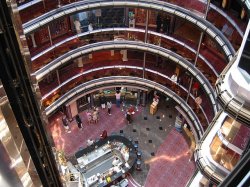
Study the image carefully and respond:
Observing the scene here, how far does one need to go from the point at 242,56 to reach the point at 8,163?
27.9 ft

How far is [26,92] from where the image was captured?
266 inches

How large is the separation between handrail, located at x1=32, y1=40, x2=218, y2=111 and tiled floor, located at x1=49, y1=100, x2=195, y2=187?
21.1 ft

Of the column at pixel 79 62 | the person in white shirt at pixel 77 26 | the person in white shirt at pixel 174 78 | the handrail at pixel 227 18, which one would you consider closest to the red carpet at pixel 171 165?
the person in white shirt at pixel 174 78

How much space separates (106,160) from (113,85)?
8923mm

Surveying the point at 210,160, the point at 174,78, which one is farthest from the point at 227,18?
the point at 210,160

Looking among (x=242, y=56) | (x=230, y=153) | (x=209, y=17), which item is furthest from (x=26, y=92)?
(x=209, y=17)

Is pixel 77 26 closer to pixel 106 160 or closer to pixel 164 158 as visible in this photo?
pixel 106 160

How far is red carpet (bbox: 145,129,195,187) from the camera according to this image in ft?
109

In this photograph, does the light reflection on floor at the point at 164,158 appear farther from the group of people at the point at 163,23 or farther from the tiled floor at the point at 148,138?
the group of people at the point at 163,23

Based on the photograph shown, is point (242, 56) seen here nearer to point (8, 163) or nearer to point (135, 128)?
point (8, 163)

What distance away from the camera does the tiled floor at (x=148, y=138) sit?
34.0 meters

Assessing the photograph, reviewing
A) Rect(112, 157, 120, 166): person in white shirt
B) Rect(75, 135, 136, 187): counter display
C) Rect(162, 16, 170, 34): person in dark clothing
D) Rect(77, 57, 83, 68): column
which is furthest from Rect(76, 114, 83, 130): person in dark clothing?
Rect(162, 16, 170, 34): person in dark clothing

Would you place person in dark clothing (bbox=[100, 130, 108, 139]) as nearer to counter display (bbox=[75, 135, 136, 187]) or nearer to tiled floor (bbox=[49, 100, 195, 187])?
counter display (bbox=[75, 135, 136, 187])

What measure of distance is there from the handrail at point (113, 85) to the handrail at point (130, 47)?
403 centimetres
